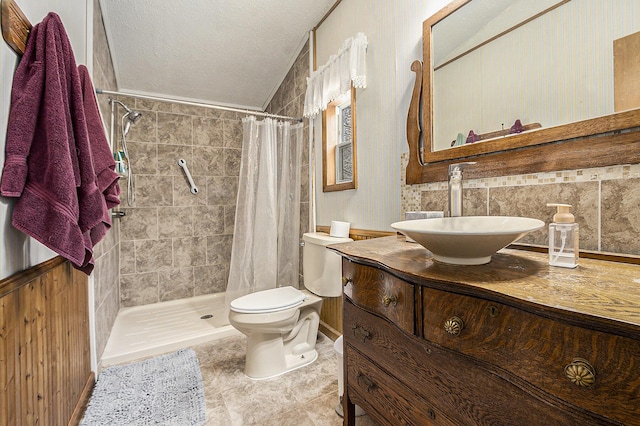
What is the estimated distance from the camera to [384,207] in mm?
1603

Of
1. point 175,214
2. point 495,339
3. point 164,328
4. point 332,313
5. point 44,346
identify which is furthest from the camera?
point 175,214

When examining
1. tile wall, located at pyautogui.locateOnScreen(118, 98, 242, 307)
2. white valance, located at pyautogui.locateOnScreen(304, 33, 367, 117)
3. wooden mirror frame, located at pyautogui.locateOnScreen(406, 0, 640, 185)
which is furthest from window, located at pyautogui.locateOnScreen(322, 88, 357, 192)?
tile wall, located at pyautogui.locateOnScreen(118, 98, 242, 307)

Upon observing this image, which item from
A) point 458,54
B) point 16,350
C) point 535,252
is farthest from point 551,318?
point 16,350

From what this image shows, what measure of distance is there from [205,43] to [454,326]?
2.65m

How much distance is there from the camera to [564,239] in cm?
70

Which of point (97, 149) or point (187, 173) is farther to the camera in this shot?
point (187, 173)

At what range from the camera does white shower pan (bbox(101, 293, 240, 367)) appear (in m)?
1.88

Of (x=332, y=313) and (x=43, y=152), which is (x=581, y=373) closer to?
(x=43, y=152)

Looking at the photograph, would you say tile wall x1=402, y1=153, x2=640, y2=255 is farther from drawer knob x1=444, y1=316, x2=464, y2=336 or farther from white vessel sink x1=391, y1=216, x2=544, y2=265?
drawer knob x1=444, y1=316, x2=464, y2=336

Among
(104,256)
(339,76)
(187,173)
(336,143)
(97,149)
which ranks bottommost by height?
(104,256)

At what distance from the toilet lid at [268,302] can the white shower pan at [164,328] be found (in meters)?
0.68

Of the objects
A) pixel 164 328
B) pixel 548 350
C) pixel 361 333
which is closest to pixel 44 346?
pixel 361 333

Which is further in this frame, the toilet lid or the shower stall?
the shower stall

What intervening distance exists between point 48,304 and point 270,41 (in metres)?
2.31
